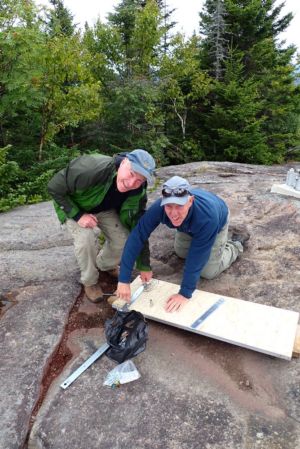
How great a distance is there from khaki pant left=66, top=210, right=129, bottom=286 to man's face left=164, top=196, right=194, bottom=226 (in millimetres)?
1007

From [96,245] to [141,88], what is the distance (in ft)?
33.8

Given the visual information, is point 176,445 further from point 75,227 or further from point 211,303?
point 75,227

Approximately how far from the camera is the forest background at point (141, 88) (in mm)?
8758

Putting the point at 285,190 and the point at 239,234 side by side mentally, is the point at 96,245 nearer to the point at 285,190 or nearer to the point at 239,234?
the point at 239,234

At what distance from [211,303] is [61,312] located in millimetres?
1486

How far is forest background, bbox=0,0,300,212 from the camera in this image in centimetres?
876

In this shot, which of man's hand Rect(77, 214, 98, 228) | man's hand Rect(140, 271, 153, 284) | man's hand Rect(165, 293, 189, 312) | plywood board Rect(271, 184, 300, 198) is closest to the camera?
man's hand Rect(165, 293, 189, 312)

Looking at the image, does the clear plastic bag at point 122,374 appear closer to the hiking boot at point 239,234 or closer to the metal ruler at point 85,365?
the metal ruler at point 85,365

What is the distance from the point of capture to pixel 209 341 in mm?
2979

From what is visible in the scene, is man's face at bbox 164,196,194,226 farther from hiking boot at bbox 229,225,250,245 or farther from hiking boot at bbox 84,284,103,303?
hiking boot at bbox 229,225,250,245

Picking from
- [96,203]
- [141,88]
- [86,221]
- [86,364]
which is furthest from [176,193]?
[141,88]

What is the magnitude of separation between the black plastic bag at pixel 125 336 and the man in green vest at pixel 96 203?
65cm

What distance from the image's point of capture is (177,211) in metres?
2.66

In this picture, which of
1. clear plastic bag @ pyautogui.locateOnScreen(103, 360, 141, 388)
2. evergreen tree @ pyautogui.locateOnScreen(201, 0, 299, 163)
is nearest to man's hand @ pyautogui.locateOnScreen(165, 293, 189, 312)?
clear plastic bag @ pyautogui.locateOnScreen(103, 360, 141, 388)
